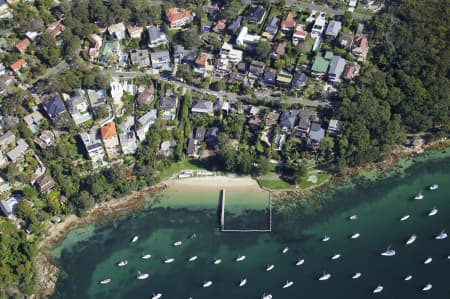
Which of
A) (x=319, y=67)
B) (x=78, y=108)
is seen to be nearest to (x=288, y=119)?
(x=319, y=67)

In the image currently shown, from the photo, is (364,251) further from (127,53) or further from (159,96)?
(127,53)

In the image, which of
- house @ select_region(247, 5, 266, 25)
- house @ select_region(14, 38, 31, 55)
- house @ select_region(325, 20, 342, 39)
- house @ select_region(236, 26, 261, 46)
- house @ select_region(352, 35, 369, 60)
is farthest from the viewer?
house @ select_region(247, 5, 266, 25)

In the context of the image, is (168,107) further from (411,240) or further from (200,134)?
(411,240)

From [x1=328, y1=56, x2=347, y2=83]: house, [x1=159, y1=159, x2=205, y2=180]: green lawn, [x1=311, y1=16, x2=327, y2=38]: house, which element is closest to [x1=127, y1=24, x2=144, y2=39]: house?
[x1=159, y1=159, x2=205, y2=180]: green lawn

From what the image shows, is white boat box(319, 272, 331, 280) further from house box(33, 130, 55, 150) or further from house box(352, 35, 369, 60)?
house box(33, 130, 55, 150)

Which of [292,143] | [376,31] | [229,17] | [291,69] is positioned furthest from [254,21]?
[292,143]

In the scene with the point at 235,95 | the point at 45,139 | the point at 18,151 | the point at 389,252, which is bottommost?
the point at 389,252
